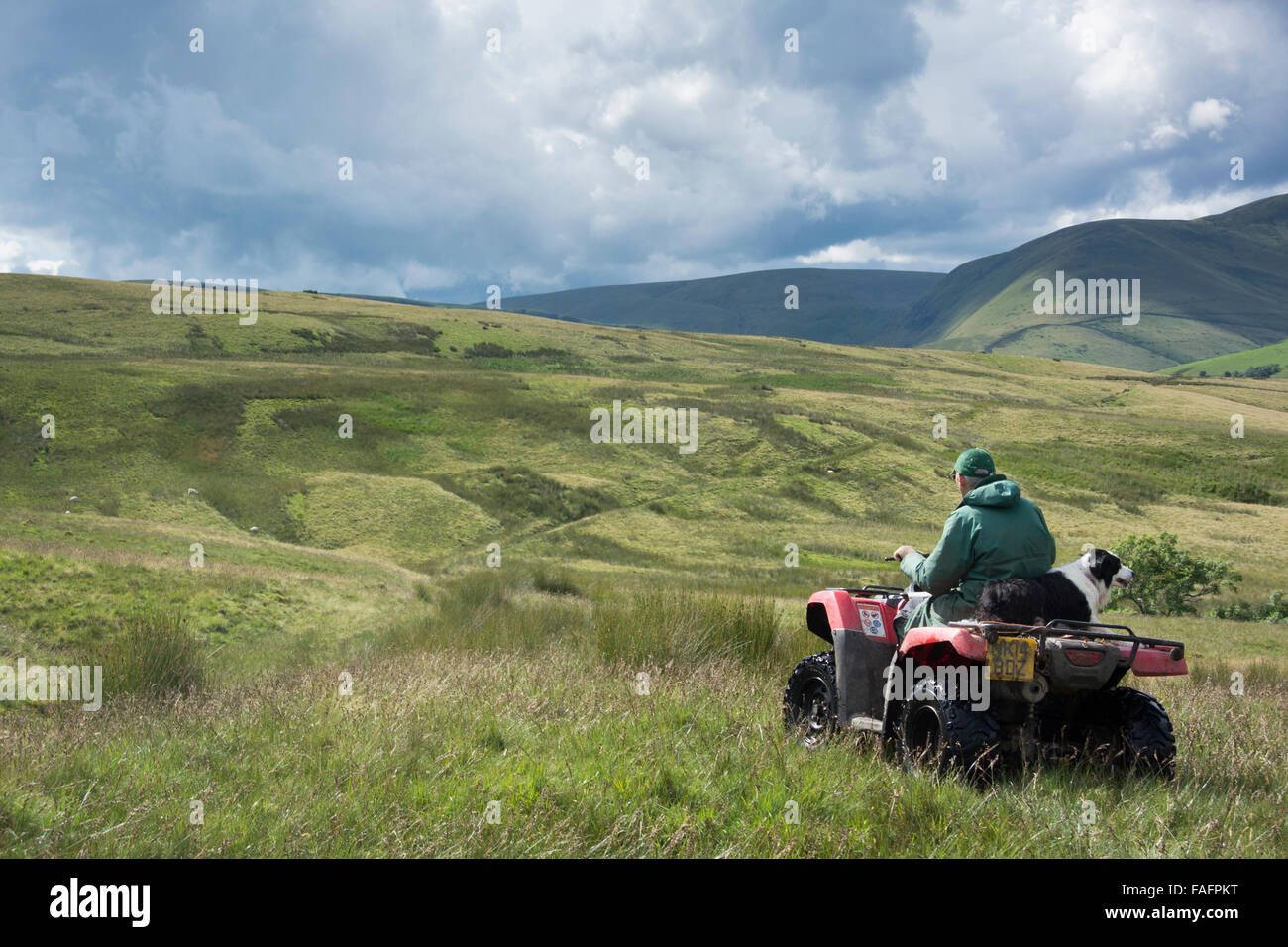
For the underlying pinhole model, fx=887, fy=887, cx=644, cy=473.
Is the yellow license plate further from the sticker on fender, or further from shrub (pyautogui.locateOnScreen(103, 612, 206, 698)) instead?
shrub (pyautogui.locateOnScreen(103, 612, 206, 698))

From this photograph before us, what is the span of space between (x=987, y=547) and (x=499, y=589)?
1891 centimetres

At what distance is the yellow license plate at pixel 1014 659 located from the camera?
5055 mm

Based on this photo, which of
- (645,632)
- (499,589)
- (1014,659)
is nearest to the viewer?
(1014,659)

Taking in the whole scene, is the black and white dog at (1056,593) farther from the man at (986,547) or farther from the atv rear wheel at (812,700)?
the atv rear wheel at (812,700)

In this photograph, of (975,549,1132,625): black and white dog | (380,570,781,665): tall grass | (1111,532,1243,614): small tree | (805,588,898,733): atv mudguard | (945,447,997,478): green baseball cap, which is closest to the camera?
(975,549,1132,625): black and white dog

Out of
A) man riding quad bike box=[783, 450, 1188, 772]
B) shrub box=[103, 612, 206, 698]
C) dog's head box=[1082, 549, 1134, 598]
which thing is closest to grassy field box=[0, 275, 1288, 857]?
shrub box=[103, 612, 206, 698]

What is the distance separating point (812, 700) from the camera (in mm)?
7152

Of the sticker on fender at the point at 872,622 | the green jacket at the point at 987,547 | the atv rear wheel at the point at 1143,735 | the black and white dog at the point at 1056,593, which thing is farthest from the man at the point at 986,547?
the atv rear wheel at the point at 1143,735

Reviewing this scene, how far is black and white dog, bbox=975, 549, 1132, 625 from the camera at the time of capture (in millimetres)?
5426

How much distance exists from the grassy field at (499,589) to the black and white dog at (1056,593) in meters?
0.99

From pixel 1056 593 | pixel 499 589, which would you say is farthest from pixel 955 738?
pixel 499 589

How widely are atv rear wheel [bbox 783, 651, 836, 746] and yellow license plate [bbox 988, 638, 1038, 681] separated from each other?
162 centimetres

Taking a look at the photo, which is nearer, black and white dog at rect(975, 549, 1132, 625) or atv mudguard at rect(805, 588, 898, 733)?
black and white dog at rect(975, 549, 1132, 625)

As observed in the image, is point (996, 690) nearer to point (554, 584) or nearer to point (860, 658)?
point (860, 658)
